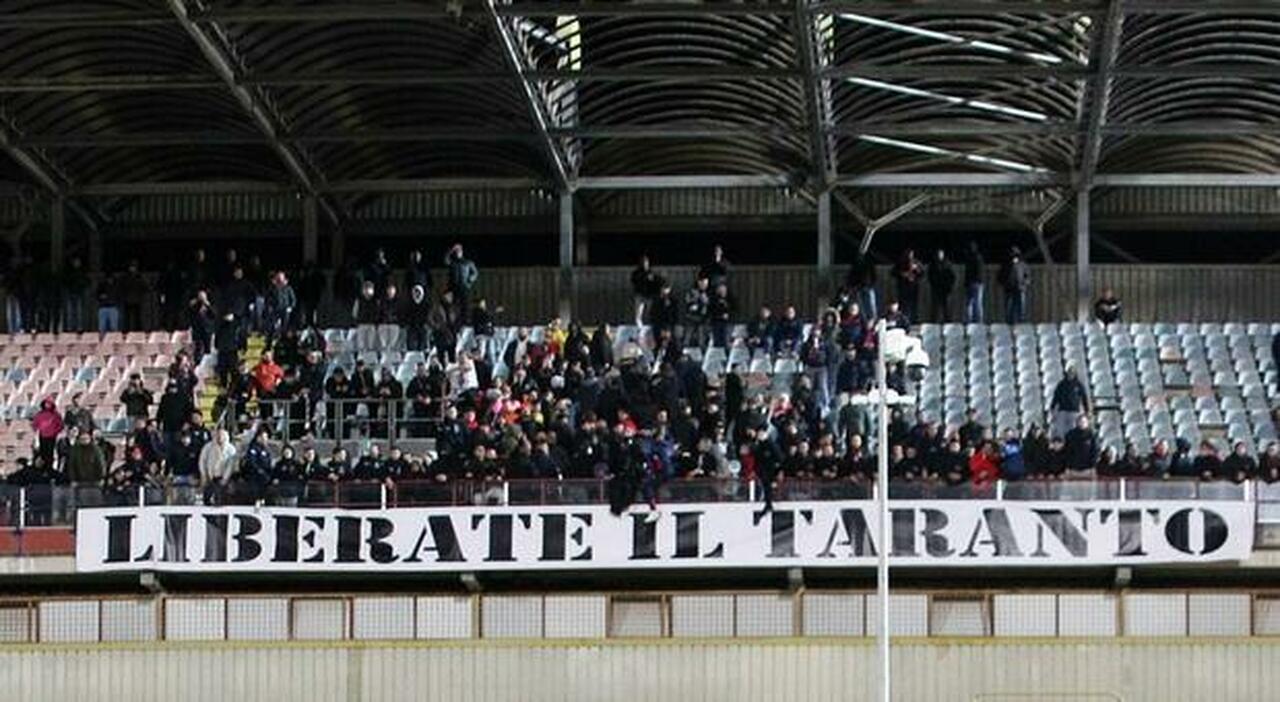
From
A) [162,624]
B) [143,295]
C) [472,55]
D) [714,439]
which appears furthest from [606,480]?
[143,295]

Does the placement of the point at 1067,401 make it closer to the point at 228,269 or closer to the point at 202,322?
the point at 202,322

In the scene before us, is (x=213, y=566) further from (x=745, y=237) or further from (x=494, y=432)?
(x=745, y=237)

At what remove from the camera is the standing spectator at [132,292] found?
58.9 meters

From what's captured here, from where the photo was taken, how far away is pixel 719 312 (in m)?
55.7

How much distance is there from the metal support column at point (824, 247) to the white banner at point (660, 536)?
586 inches

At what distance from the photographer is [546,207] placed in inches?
2501

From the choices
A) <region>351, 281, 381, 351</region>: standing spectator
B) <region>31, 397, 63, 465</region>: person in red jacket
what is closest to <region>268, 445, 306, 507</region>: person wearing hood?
<region>31, 397, 63, 465</region>: person in red jacket

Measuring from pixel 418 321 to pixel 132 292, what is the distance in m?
5.88

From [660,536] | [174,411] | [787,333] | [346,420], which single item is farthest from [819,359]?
[174,411]

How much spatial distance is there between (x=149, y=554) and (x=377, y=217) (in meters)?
18.3

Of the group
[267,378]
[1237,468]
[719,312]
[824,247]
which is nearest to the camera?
[1237,468]

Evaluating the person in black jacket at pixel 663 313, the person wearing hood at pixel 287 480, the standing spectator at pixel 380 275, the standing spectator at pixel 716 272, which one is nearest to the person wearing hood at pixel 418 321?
the standing spectator at pixel 380 275

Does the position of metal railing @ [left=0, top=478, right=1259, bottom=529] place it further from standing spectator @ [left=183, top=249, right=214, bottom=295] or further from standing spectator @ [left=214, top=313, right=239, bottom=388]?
standing spectator @ [left=183, top=249, right=214, bottom=295]

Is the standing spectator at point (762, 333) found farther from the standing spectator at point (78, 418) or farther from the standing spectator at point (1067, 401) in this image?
the standing spectator at point (78, 418)
